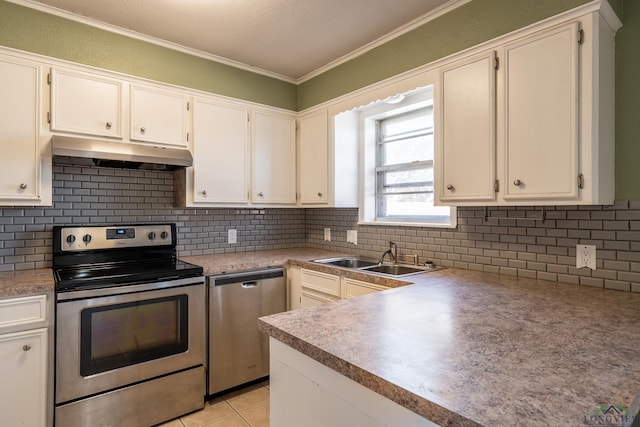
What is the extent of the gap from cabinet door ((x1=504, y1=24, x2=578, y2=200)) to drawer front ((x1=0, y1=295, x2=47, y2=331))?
2460mm

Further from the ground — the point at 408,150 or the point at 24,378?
the point at 408,150

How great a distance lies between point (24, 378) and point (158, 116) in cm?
174

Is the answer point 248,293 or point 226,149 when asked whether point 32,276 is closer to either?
point 248,293

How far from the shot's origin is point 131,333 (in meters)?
2.12

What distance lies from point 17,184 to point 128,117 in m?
0.76

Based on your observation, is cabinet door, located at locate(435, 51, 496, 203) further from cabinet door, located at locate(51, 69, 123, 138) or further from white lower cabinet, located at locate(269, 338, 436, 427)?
cabinet door, located at locate(51, 69, 123, 138)

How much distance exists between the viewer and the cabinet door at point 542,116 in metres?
1.63

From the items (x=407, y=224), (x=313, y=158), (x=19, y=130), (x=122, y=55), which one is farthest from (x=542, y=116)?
(x=19, y=130)

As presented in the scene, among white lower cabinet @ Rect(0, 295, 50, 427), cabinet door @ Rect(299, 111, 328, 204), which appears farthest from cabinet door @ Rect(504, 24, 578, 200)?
white lower cabinet @ Rect(0, 295, 50, 427)

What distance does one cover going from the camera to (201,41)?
267cm

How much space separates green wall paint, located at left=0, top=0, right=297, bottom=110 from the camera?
7.06ft

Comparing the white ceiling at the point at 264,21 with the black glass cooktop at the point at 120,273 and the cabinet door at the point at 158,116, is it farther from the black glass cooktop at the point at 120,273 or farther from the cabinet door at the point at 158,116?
the black glass cooktop at the point at 120,273

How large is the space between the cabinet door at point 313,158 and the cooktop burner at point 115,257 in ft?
3.87

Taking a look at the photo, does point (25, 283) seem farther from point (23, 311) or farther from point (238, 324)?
point (238, 324)
